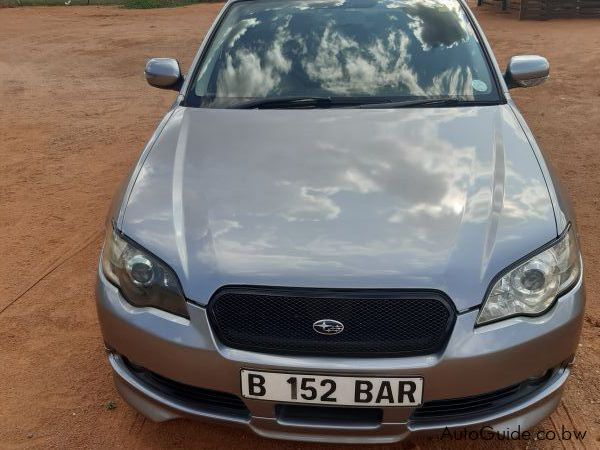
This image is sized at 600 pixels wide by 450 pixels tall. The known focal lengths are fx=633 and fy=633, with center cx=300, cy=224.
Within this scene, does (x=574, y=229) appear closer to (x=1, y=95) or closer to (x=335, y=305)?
(x=335, y=305)

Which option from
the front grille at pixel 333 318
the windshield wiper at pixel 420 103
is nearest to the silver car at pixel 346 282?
the front grille at pixel 333 318

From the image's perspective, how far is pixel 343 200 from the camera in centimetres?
231

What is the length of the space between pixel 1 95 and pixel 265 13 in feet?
20.1

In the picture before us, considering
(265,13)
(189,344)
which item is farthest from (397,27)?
(189,344)

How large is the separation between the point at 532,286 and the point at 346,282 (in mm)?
619

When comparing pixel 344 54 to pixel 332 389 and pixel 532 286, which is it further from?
pixel 332 389

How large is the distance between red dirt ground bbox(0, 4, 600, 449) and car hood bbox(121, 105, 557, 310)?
84 cm

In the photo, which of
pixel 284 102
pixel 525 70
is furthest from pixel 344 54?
pixel 525 70

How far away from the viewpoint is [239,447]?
247 cm

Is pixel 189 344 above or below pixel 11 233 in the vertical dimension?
above

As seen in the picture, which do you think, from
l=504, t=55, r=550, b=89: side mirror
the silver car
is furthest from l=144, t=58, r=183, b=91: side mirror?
l=504, t=55, r=550, b=89: side mirror

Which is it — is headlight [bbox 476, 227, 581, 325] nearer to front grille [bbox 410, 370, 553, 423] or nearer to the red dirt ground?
front grille [bbox 410, 370, 553, 423]

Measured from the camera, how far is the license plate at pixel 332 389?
193 cm

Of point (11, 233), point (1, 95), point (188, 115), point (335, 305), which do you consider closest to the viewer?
point (335, 305)
